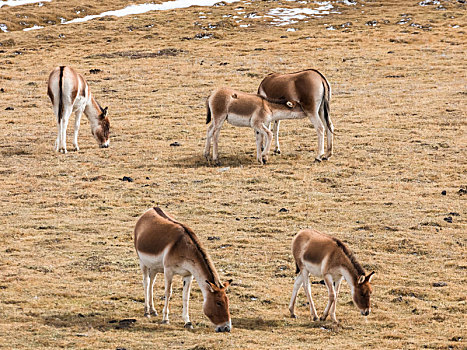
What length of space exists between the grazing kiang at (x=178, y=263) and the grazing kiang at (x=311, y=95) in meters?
11.8

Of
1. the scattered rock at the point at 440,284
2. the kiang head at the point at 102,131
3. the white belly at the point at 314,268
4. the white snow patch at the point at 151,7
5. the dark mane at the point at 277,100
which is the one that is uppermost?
the white snow patch at the point at 151,7

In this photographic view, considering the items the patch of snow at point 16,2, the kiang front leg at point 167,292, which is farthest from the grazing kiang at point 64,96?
the patch of snow at point 16,2

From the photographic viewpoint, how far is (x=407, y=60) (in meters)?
41.3

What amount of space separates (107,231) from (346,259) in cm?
730

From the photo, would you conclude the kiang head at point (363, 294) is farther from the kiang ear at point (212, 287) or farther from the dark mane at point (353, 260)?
the kiang ear at point (212, 287)

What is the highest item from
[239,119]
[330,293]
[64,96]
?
[64,96]

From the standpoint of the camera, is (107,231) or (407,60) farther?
(407,60)

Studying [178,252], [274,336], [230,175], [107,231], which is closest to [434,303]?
[274,336]

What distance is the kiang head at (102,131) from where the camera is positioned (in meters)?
25.1

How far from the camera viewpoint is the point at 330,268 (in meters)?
11.3

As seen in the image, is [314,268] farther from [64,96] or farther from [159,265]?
[64,96]

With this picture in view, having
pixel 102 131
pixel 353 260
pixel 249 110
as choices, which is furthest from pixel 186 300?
pixel 102 131

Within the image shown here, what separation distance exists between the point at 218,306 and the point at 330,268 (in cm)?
206

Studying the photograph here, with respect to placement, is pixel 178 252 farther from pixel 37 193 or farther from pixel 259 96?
pixel 259 96
